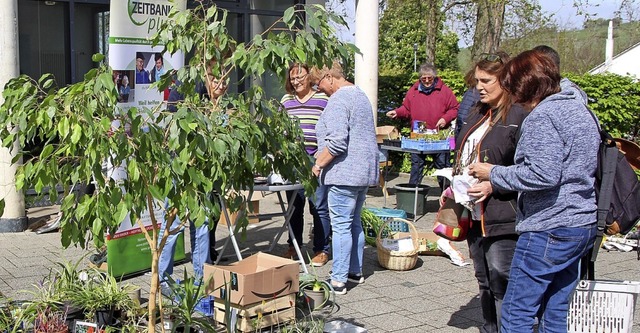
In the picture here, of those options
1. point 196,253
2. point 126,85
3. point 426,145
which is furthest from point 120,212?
point 426,145

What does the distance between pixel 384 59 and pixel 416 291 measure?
21286 mm

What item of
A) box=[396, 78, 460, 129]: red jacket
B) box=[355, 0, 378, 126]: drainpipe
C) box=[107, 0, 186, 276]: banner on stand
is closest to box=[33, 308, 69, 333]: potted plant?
box=[107, 0, 186, 276]: banner on stand

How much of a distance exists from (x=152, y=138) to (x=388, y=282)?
150 inches

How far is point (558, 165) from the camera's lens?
3695 millimetres

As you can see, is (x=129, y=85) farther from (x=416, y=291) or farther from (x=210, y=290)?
(x=416, y=291)

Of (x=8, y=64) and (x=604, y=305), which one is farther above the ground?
(x=8, y=64)

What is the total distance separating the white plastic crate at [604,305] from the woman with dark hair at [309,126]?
2651 mm

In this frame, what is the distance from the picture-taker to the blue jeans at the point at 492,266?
173 inches

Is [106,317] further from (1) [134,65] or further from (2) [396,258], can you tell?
(2) [396,258]

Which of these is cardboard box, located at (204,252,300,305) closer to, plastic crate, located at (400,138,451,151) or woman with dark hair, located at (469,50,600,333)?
woman with dark hair, located at (469,50,600,333)

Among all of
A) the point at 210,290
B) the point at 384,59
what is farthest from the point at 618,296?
the point at 384,59

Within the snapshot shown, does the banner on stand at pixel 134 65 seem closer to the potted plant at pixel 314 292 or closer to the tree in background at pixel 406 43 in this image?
the potted plant at pixel 314 292

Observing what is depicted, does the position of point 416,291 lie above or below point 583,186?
below

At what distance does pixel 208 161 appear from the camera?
10.4 feet
